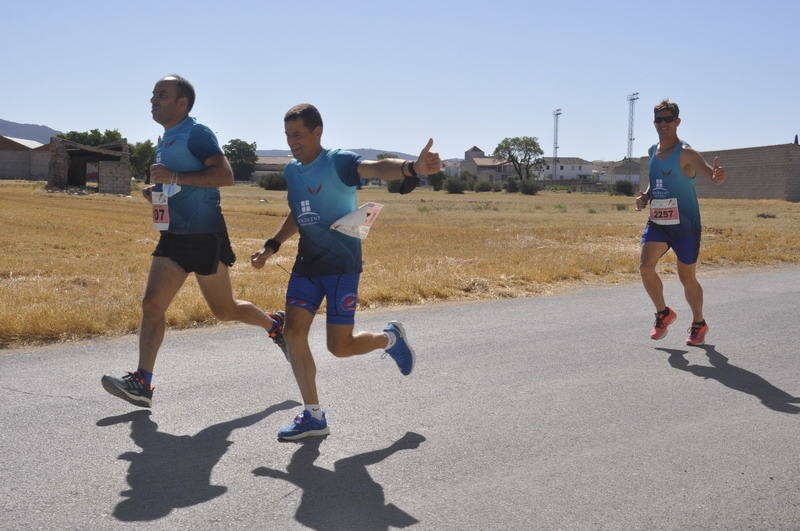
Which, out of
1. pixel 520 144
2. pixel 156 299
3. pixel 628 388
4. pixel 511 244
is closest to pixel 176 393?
pixel 156 299

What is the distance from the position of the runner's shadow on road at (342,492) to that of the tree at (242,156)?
439 feet

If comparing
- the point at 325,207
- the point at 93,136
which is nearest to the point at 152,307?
the point at 325,207

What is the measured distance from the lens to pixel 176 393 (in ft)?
16.7

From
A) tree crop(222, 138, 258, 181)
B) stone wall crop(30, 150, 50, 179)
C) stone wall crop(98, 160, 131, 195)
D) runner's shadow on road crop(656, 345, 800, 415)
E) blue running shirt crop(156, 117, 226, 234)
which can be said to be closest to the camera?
blue running shirt crop(156, 117, 226, 234)

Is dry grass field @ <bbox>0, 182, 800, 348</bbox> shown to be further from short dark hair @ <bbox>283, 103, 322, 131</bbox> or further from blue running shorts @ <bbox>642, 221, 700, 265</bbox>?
blue running shorts @ <bbox>642, 221, 700, 265</bbox>

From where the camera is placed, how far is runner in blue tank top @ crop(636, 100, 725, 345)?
22.7 ft

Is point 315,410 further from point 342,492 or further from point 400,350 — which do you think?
point 400,350

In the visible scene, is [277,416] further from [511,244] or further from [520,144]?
[520,144]

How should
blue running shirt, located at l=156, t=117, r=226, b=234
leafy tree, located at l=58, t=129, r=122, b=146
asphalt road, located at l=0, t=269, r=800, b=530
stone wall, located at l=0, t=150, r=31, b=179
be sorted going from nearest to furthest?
1. asphalt road, located at l=0, t=269, r=800, b=530
2. blue running shirt, located at l=156, t=117, r=226, b=234
3. stone wall, located at l=0, t=150, r=31, b=179
4. leafy tree, located at l=58, t=129, r=122, b=146

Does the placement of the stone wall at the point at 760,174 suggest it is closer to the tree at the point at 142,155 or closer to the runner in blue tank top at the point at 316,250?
the runner in blue tank top at the point at 316,250

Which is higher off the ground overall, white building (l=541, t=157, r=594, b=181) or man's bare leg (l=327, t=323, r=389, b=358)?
white building (l=541, t=157, r=594, b=181)

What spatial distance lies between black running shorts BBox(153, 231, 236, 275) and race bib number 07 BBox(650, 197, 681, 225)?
4.01m

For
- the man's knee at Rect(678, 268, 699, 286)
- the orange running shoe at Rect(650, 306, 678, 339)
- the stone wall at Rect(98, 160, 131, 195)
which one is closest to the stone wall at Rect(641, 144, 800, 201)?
the stone wall at Rect(98, 160, 131, 195)

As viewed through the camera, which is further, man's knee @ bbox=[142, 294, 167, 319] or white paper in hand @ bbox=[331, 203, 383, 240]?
man's knee @ bbox=[142, 294, 167, 319]
